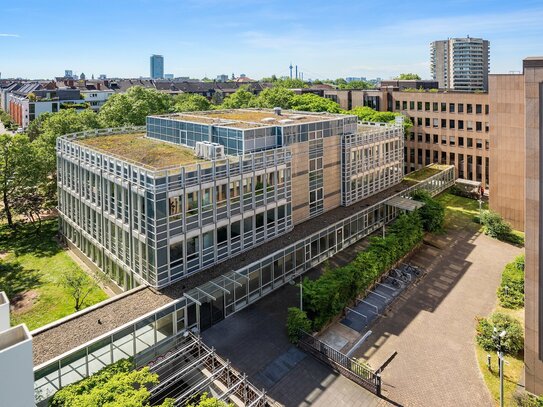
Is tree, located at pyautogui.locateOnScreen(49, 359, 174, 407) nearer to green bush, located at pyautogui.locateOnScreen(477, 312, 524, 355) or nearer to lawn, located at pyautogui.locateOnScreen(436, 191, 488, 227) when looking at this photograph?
green bush, located at pyautogui.locateOnScreen(477, 312, 524, 355)

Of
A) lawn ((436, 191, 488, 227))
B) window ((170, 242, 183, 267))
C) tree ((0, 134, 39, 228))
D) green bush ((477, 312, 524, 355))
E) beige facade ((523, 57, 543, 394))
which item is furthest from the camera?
lawn ((436, 191, 488, 227))

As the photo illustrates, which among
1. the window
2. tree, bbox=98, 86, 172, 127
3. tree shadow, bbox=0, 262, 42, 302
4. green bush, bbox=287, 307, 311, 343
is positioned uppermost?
tree, bbox=98, 86, 172, 127

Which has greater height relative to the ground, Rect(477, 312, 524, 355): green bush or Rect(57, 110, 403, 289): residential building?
Rect(57, 110, 403, 289): residential building

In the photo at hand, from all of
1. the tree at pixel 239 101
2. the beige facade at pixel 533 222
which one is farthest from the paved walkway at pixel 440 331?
the tree at pixel 239 101

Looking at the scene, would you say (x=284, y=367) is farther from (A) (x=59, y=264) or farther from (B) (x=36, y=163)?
(B) (x=36, y=163)

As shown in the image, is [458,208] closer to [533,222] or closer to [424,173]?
[424,173]

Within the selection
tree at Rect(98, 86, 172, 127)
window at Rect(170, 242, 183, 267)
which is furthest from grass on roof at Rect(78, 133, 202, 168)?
tree at Rect(98, 86, 172, 127)

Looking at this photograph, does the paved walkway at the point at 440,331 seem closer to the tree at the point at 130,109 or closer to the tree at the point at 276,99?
the tree at the point at 276,99
